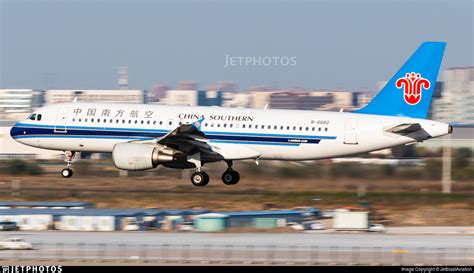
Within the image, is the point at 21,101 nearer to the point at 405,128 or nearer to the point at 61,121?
the point at 61,121

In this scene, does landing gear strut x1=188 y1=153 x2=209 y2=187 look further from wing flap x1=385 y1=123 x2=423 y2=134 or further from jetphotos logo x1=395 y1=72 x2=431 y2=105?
jetphotos logo x1=395 y1=72 x2=431 y2=105

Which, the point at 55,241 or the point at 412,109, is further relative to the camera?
the point at 412,109

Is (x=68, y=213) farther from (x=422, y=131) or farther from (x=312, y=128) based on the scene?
(x=422, y=131)

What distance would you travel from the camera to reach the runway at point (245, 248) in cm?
3506

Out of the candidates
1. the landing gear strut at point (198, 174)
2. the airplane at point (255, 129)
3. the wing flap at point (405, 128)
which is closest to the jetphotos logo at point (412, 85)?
the airplane at point (255, 129)

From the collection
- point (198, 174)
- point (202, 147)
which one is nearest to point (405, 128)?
point (202, 147)

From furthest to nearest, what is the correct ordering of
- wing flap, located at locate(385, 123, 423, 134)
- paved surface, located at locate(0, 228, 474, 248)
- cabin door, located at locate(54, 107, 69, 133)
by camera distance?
cabin door, located at locate(54, 107, 69, 133)
wing flap, located at locate(385, 123, 423, 134)
paved surface, located at locate(0, 228, 474, 248)

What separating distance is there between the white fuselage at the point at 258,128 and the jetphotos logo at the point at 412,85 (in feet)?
→ 4.01

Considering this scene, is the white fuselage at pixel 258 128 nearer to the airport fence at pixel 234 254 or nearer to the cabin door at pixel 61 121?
the cabin door at pixel 61 121

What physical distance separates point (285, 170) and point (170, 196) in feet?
23.9

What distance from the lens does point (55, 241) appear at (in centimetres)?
4091

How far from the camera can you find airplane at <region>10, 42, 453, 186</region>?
4578cm

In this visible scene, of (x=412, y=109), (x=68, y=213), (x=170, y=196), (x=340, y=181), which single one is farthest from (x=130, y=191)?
(x=412, y=109)

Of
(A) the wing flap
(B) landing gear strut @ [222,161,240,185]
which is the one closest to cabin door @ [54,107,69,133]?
(B) landing gear strut @ [222,161,240,185]
